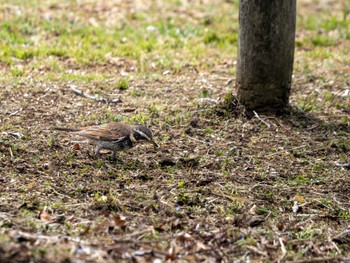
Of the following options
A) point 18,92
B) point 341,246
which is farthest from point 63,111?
point 341,246

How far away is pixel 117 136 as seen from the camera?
6660 mm

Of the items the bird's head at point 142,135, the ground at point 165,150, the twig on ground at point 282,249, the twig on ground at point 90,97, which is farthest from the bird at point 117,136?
the twig on ground at point 282,249

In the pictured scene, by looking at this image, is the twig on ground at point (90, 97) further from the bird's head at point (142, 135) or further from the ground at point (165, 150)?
the bird's head at point (142, 135)

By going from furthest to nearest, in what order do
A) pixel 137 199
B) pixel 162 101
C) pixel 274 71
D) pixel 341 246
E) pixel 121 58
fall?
pixel 121 58 → pixel 162 101 → pixel 274 71 → pixel 137 199 → pixel 341 246

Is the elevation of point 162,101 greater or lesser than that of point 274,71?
lesser

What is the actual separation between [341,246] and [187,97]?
385 cm

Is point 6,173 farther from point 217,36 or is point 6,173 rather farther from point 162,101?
point 217,36

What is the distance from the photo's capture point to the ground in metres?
5.05

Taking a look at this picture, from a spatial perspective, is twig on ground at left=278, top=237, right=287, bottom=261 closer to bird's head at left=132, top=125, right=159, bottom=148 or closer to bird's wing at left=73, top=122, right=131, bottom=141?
bird's head at left=132, top=125, right=159, bottom=148

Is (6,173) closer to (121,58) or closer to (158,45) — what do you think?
(121,58)

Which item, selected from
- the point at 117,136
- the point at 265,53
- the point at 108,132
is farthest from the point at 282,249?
the point at 265,53

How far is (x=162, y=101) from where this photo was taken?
333 inches

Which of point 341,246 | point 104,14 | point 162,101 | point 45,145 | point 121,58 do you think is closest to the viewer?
point 341,246

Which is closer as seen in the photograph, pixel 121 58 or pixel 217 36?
pixel 121 58
